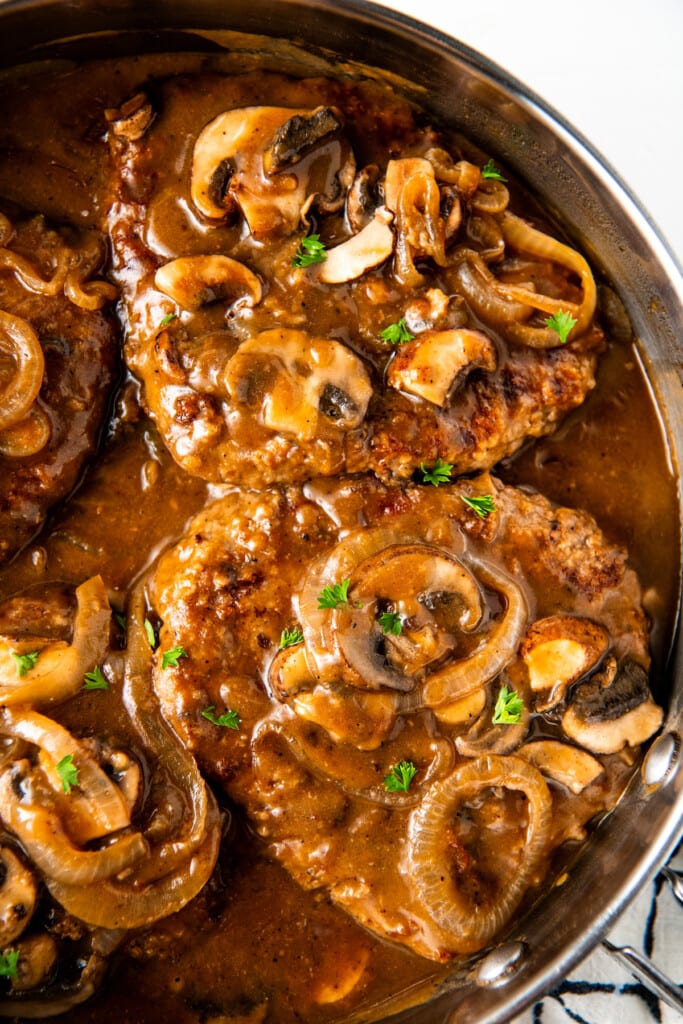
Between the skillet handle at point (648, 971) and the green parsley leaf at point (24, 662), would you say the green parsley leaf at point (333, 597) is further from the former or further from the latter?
the skillet handle at point (648, 971)

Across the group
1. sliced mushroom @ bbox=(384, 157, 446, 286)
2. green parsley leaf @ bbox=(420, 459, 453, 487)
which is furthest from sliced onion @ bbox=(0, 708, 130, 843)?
sliced mushroom @ bbox=(384, 157, 446, 286)

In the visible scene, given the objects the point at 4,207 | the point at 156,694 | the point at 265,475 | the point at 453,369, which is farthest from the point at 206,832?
the point at 4,207

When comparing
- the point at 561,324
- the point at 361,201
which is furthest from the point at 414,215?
the point at 561,324

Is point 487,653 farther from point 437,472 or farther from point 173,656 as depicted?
point 173,656

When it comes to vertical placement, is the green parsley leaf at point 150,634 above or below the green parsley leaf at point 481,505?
below

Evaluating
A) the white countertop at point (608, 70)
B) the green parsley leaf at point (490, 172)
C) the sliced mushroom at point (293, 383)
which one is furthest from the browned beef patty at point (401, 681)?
the white countertop at point (608, 70)

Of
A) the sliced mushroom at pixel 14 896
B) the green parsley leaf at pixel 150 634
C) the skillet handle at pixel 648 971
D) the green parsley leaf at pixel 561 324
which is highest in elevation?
the green parsley leaf at pixel 561 324
